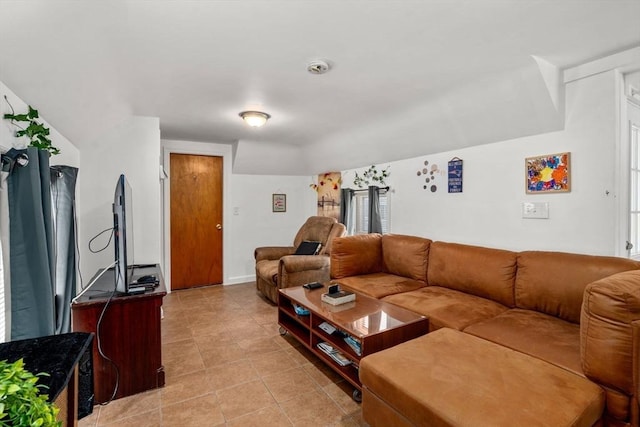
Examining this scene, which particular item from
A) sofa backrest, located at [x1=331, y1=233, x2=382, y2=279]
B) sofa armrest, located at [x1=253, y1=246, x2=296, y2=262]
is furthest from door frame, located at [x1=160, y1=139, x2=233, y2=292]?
sofa backrest, located at [x1=331, y1=233, x2=382, y2=279]

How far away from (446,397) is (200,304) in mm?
3352

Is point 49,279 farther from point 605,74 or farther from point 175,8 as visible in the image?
point 605,74

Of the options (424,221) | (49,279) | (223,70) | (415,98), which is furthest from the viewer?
(424,221)

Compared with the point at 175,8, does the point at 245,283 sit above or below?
below

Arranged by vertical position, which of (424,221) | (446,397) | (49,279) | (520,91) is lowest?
(446,397)

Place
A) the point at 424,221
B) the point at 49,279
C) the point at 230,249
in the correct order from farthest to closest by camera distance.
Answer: the point at 230,249
the point at 424,221
the point at 49,279

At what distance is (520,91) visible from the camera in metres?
2.35

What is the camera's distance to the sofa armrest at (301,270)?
140 inches

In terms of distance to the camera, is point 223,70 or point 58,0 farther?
point 223,70

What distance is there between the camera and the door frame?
14.5ft

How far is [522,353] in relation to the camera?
5.56 ft

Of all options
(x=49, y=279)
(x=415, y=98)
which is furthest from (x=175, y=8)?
(x=415, y=98)

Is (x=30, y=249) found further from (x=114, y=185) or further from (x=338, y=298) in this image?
(x=338, y=298)

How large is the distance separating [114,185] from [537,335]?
3856mm
